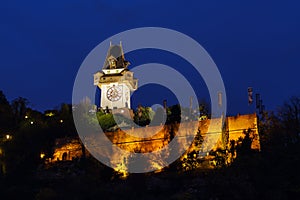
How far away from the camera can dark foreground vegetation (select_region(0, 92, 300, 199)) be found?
27.3m

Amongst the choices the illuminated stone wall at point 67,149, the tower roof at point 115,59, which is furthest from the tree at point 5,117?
the tower roof at point 115,59

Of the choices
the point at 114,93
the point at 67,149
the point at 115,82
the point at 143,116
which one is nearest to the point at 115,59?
the point at 115,82

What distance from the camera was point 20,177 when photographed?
109ft

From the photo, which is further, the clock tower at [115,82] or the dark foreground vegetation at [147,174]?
the clock tower at [115,82]

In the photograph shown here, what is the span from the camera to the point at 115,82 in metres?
55.7

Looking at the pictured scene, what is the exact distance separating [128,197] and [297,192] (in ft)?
27.2

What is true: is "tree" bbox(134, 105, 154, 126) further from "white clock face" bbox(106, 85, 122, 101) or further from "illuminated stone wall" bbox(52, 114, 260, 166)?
"white clock face" bbox(106, 85, 122, 101)

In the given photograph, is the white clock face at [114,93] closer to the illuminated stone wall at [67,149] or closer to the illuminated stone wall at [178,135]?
the illuminated stone wall at [67,149]

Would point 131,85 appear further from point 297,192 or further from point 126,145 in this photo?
point 297,192

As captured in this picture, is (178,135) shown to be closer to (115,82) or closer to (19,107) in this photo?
(19,107)

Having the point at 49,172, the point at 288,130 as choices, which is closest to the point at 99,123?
the point at 49,172

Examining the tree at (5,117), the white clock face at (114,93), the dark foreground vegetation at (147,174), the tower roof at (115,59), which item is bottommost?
the dark foreground vegetation at (147,174)

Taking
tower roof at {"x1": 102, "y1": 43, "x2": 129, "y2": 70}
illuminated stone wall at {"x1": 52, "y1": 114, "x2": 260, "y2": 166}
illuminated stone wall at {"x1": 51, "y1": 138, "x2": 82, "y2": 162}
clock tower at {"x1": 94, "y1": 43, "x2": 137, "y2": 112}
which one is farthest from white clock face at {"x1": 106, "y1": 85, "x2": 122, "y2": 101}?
illuminated stone wall at {"x1": 52, "y1": 114, "x2": 260, "y2": 166}

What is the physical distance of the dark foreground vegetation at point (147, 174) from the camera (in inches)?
1076
